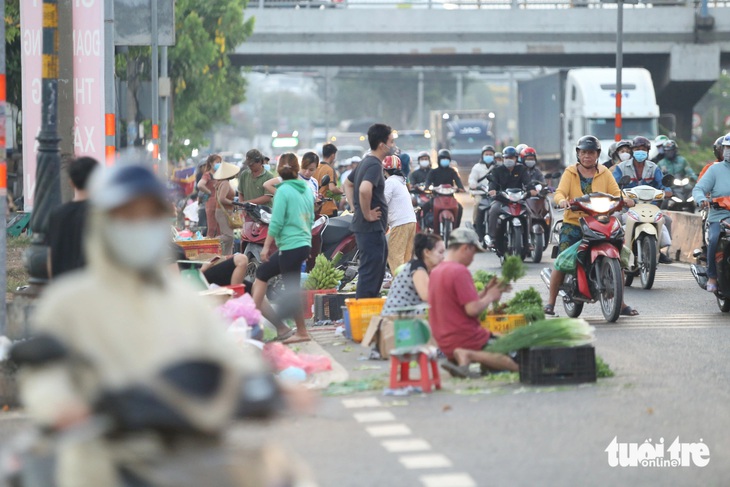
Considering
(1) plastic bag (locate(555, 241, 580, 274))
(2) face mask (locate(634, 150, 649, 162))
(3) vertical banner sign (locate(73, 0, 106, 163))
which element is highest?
(3) vertical banner sign (locate(73, 0, 106, 163))

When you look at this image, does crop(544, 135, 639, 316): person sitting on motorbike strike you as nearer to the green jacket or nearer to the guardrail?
the green jacket

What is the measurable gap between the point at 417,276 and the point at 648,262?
24.5 feet

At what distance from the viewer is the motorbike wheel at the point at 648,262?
728 inches

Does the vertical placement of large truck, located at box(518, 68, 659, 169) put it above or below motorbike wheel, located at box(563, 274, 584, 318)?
above

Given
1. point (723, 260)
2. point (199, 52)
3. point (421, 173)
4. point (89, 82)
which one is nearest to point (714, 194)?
point (723, 260)

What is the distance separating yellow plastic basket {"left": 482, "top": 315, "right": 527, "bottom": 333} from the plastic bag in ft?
7.79

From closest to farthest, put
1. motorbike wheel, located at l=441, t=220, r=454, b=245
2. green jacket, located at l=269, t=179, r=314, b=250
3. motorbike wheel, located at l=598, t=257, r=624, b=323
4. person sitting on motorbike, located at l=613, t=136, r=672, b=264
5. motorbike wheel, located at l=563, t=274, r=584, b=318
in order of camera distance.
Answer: green jacket, located at l=269, t=179, r=314, b=250 → motorbike wheel, located at l=598, t=257, r=624, b=323 → motorbike wheel, located at l=563, t=274, r=584, b=318 → person sitting on motorbike, located at l=613, t=136, r=672, b=264 → motorbike wheel, located at l=441, t=220, r=454, b=245

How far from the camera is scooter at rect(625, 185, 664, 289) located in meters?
18.6

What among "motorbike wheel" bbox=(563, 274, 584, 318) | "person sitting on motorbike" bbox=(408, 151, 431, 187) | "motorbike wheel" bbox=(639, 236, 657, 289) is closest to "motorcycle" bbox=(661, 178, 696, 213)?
"person sitting on motorbike" bbox=(408, 151, 431, 187)

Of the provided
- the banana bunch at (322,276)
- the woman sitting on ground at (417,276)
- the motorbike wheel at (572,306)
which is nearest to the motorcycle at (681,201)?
the banana bunch at (322,276)

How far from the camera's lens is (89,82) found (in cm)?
1616

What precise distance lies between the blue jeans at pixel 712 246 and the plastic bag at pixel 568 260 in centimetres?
153

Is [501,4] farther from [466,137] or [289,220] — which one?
[289,220]

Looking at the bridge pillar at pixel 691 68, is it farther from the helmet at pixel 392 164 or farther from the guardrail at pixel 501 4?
the helmet at pixel 392 164
